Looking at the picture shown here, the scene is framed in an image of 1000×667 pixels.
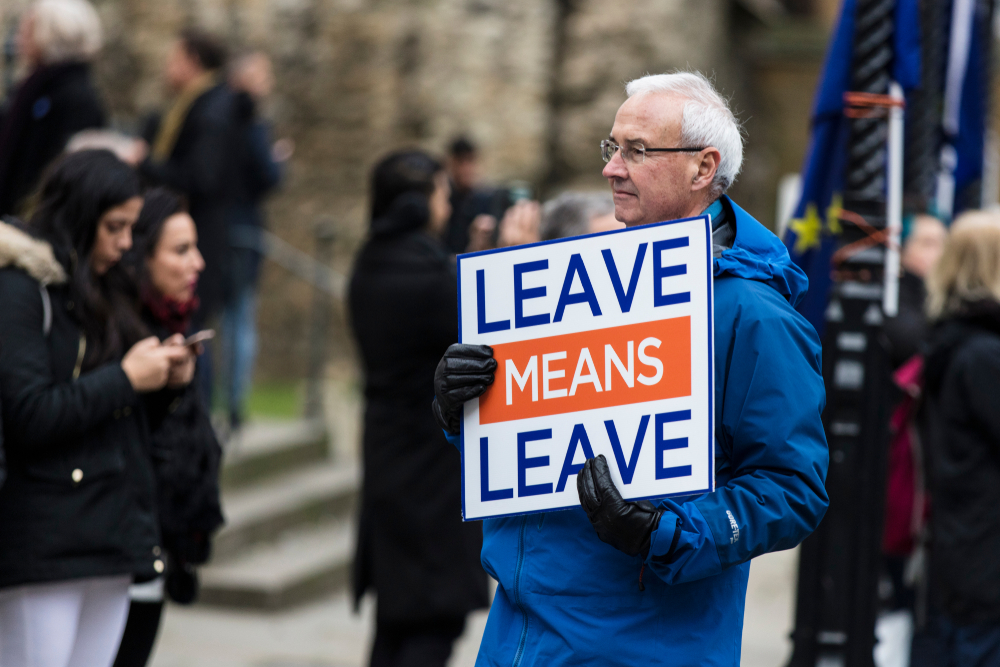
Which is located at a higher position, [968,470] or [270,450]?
[968,470]

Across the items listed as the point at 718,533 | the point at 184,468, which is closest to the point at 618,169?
the point at 718,533

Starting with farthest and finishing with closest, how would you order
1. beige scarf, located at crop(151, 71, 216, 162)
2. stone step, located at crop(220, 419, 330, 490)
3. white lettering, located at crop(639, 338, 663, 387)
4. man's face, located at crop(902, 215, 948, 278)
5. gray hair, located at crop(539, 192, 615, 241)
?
1. stone step, located at crop(220, 419, 330, 490)
2. beige scarf, located at crop(151, 71, 216, 162)
3. man's face, located at crop(902, 215, 948, 278)
4. gray hair, located at crop(539, 192, 615, 241)
5. white lettering, located at crop(639, 338, 663, 387)

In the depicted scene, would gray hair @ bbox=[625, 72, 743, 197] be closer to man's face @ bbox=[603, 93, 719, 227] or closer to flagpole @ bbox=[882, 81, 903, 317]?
man's face @ bbox=[603, 93, 719, 227]

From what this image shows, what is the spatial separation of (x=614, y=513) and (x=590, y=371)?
309 mm

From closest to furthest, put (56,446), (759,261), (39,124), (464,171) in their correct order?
(759,261) < (56,446) < (39,124) < (464,171)

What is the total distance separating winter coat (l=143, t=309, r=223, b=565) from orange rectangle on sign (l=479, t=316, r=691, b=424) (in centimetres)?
150

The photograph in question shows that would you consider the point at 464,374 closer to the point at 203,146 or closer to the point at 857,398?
the point at 857,398

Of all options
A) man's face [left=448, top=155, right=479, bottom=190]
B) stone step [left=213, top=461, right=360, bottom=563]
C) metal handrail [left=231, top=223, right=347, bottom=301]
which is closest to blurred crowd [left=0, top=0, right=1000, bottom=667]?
metal handrail [left=231, top=223, right=347, bottom=301]

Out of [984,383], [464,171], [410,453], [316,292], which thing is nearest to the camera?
[984,383]

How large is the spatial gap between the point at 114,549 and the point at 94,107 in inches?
142


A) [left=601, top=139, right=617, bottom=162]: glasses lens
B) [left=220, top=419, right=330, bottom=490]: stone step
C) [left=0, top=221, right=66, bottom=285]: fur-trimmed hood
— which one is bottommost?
[left=220, top=419, right=330, bottom=490]: stone step

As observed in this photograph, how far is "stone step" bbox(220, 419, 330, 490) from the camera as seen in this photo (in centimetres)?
774

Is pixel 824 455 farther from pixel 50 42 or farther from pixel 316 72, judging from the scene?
pixel 316 72

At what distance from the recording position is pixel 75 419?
3.09 m
